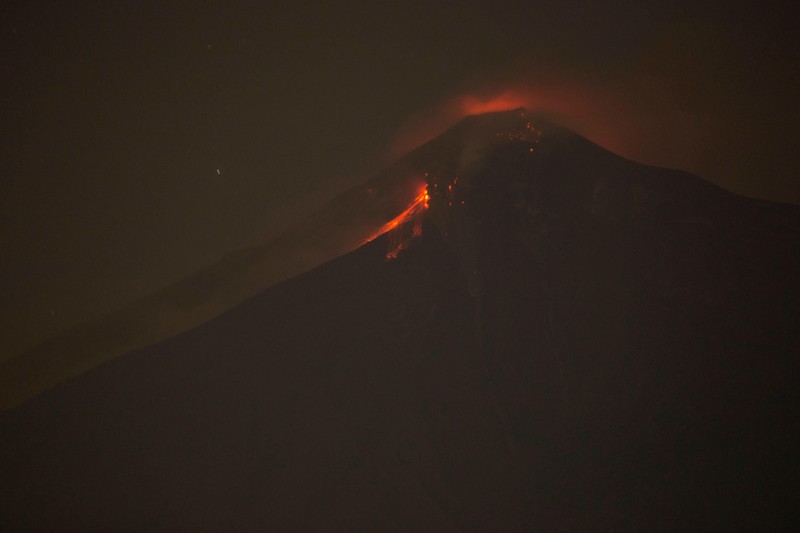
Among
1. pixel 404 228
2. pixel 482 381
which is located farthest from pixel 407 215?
pixel 482 381

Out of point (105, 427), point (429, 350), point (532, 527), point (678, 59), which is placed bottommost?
point (532, 527)

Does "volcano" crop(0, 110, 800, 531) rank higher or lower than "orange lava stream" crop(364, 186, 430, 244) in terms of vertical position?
lower

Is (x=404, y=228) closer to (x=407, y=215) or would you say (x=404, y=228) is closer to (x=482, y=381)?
(x=407, y=215)

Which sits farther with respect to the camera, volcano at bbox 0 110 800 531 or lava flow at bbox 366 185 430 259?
lava flow at bbox 366 185 430 259

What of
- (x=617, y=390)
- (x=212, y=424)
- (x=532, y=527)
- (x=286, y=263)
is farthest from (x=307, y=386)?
(x=617, y=390)

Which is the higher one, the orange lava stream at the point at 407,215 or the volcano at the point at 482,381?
the orange lava stream at the point at 407,215

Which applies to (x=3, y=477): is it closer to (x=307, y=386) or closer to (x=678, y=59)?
(x=307, y=386)

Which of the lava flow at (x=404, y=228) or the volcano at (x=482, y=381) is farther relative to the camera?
the lava flow at (x=404, y=228)
